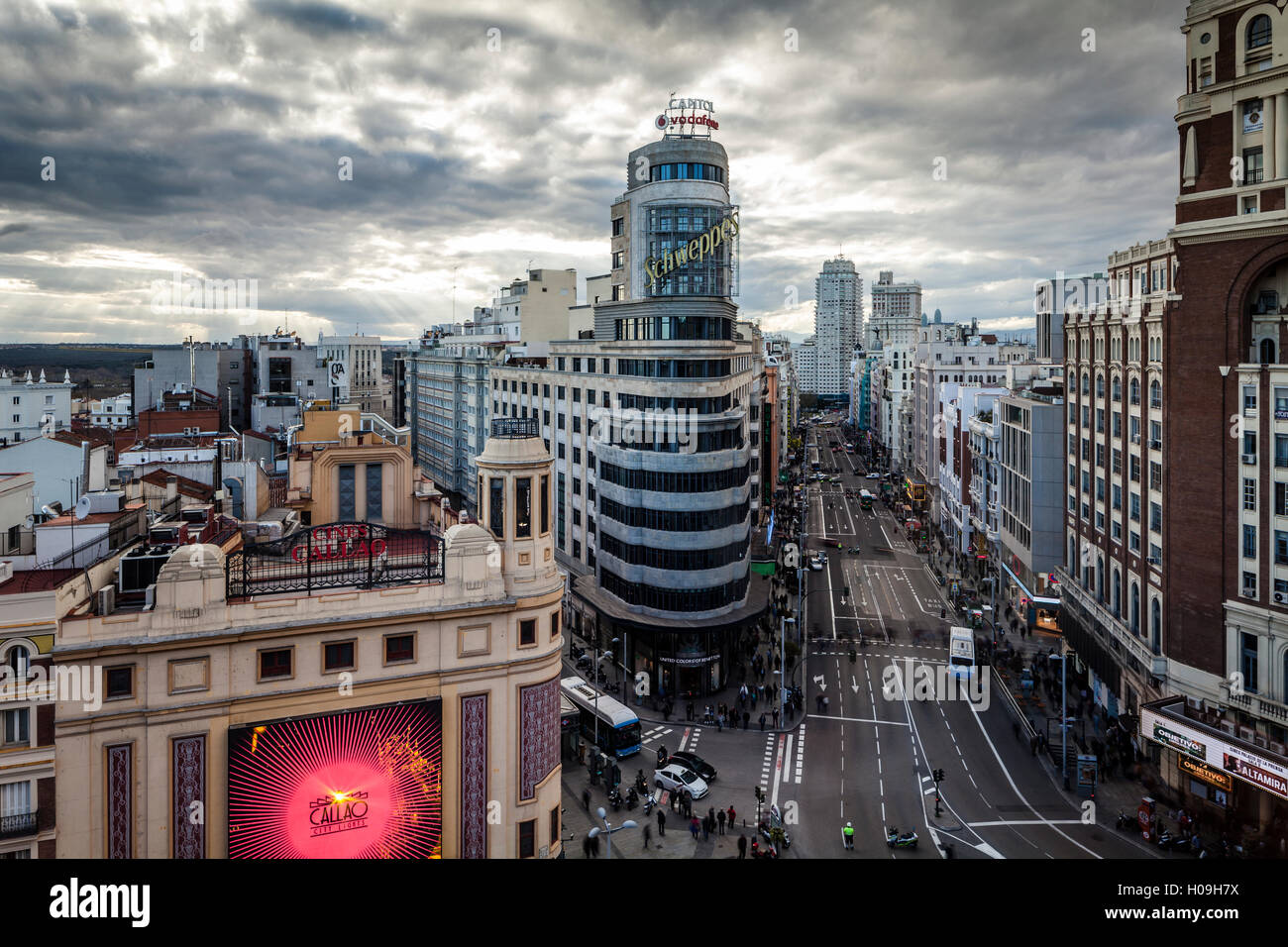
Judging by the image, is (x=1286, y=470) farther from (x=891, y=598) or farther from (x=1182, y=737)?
(x=891, y=598)

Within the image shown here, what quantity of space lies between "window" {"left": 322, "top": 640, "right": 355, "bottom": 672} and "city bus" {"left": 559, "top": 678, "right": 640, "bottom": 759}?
17996 millimetres

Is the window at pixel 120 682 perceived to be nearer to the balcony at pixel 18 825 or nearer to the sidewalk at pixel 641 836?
the balcony at pixel 18 825

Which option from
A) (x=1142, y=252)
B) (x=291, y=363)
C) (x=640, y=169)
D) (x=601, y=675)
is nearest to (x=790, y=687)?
(x=601, y=675)

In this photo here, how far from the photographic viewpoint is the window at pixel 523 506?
1053 inches

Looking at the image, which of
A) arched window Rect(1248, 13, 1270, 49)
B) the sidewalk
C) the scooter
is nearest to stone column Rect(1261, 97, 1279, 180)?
arched window Rect(1248, 13, 1270, 49)

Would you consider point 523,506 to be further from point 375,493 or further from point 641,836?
point 641,836

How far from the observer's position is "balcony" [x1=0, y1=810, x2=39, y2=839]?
1962 centimetres

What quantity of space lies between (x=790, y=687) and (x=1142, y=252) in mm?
30907

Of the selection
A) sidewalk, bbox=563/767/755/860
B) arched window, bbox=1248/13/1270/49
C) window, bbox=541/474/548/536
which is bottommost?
sidewalk, bbox=563/767/755/860

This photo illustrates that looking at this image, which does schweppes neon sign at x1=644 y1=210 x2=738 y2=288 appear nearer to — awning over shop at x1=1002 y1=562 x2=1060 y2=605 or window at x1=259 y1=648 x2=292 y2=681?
awning over shop at x1=1002 y1=562 x2=1060 y2=605

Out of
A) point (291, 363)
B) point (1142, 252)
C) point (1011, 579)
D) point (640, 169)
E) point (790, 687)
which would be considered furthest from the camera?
point (291, 363)

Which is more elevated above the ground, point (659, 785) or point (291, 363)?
point (291, 363)

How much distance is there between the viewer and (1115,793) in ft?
123

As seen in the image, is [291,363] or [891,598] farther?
[291,363]
